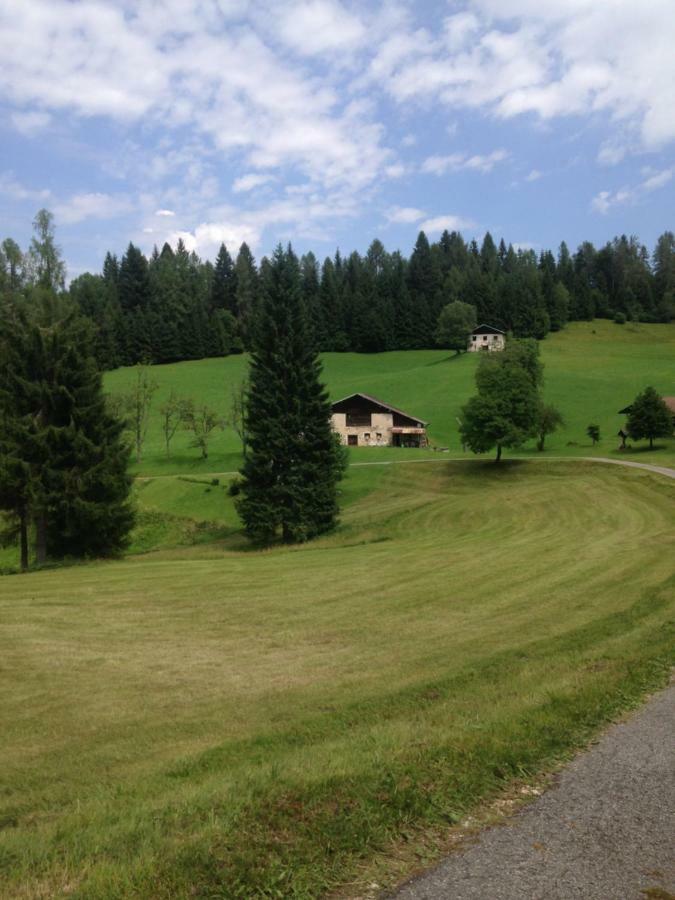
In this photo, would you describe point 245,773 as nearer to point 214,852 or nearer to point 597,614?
point 214,852

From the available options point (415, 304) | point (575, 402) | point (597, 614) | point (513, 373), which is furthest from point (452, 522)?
point (415, 304)

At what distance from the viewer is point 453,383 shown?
99562 millimetres

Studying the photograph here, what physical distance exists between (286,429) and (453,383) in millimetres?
64277

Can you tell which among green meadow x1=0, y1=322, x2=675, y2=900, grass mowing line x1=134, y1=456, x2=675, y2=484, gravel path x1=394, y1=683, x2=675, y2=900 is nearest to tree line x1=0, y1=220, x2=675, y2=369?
grass mowing line x1=134, y1=456, x2=675, y2=484

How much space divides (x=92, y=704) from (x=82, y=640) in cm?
408

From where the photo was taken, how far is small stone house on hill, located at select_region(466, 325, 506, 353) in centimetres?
12150

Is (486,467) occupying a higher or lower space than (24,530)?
higher

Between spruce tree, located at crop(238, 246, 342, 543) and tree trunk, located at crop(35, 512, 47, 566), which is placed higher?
spruce tree, located at crop(238, 246, 342, 543)

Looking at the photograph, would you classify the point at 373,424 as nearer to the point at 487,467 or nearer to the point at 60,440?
the point at 487,467

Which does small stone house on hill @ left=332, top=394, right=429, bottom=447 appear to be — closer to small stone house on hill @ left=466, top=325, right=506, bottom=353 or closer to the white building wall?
the white building wall

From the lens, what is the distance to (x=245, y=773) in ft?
19.4

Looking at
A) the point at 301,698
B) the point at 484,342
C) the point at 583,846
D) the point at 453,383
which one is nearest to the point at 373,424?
the point at 453,383

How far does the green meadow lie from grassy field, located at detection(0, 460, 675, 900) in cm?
3

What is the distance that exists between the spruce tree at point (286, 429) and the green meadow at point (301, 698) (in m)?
11.5
